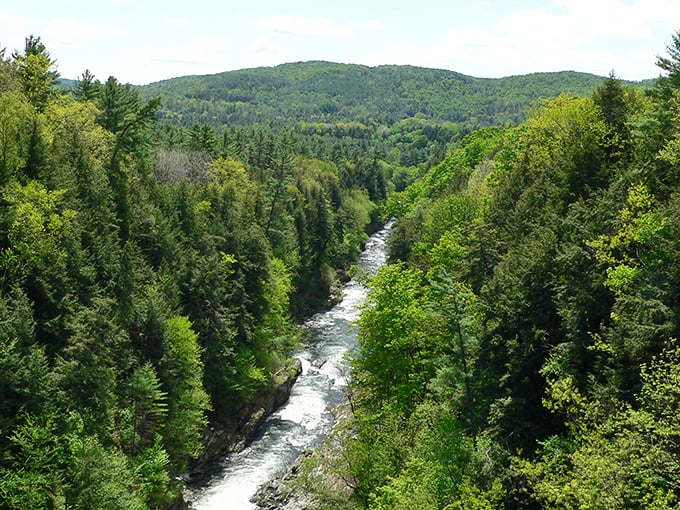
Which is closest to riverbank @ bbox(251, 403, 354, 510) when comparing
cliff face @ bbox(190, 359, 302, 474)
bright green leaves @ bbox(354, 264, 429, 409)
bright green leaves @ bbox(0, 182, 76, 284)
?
bright green leaves @ bbox(354, 264, 429, 409)

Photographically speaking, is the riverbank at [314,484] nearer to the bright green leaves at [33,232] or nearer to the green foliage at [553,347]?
the green foliage at [553,347]

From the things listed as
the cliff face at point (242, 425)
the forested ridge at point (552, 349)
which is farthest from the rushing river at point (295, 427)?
the forested ridge at point (552, 349)

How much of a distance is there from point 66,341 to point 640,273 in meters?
29.3

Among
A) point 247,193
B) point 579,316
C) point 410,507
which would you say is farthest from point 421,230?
point 410,507

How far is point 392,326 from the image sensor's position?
32.8m

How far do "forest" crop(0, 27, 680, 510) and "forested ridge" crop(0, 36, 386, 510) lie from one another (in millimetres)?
172

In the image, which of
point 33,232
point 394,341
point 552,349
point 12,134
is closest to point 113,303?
point 33,232

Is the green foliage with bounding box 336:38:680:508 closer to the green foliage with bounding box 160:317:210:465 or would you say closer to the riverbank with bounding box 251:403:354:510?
the riverbank with bounding box 251:403:354:510

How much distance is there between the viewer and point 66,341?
30.5m

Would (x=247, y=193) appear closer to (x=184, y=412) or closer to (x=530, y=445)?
(x=184, y=412)

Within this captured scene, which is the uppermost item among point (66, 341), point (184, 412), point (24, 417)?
point (66, 341)

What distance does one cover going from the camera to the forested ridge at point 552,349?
57.1ft

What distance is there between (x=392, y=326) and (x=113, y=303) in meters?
18.0

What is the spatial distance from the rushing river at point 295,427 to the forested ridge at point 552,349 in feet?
21.0
